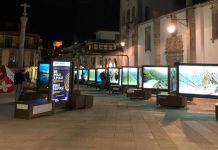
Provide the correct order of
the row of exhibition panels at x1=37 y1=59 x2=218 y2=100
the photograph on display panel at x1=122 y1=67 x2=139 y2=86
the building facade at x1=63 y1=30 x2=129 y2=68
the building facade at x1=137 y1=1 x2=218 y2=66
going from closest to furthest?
the row of exhibition panels at x1=37 y1=59 x2=218 y2=100 → the photograph on display panel at x1=122 y1=67 x2=139 y2=86 → the building facade at x1=137 y1=1 x2=218 y2=66 → the building facade at x1=63 y1=30 x2=129 y2=68

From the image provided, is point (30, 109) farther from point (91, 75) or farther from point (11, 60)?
point (11, 60)

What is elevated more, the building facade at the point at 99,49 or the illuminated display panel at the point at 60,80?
the building facade at the point at 99,49

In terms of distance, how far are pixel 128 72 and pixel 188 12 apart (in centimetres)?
1104

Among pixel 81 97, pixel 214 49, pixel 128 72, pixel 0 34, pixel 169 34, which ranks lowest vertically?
pixel 81 97

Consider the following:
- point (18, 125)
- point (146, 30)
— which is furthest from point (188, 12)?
point (18, 125)

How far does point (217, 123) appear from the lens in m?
9.38

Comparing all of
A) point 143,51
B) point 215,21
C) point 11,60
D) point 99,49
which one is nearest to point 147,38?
point 143,51

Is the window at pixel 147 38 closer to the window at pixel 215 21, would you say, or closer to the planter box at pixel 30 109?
the window at pixel 215 21

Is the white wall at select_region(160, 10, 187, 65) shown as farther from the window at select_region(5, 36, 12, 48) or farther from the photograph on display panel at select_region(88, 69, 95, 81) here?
the window at select_region(5, 36, 12, 48)

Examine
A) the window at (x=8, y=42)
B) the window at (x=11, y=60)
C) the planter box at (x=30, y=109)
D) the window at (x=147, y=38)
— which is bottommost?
the planter box at (x=30, y=109)

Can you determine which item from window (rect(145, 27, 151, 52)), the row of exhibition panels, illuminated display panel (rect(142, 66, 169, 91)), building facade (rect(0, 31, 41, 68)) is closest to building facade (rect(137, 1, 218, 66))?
window (rect(145, 27, 151, 52))

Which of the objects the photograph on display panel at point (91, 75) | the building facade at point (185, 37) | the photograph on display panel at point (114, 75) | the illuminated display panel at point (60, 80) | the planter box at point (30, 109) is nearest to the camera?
the planter box at point (30, 109)

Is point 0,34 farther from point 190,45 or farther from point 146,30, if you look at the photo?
point 190,45

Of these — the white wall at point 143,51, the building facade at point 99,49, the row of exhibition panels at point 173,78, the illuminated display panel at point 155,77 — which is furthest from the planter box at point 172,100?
the building facade at point 99,49
